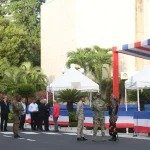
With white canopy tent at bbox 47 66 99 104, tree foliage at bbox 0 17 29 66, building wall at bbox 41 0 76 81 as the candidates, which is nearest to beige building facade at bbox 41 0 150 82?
building wall at bbox 41 0 76 81

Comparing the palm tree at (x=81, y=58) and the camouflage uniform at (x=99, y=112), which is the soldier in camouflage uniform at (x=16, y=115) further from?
the palm tree at (x=81, y=58)

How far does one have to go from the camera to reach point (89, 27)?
50625 millimetres

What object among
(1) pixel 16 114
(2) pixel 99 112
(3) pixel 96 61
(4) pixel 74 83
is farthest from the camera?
(3) pixel 96 61

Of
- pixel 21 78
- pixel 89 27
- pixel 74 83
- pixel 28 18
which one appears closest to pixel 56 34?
pixel 89 27

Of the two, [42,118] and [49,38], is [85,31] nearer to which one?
[49,38]

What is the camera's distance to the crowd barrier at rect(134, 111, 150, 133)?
22.6 meters

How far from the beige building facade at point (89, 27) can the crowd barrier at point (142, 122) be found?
22.7 meters

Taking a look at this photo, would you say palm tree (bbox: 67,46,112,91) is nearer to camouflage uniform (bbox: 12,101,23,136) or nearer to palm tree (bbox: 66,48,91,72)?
palm tree (bbox: 66,48,91,72)

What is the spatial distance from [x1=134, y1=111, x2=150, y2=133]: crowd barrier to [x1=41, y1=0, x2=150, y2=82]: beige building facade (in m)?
22.7

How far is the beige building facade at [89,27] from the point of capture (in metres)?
46.0

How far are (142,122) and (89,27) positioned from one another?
28467 mm

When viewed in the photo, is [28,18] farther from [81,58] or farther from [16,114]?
[16,114]

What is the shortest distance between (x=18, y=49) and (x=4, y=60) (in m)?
3.21

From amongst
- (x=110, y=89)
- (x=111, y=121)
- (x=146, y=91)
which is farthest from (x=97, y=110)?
(x=110, y=89)
